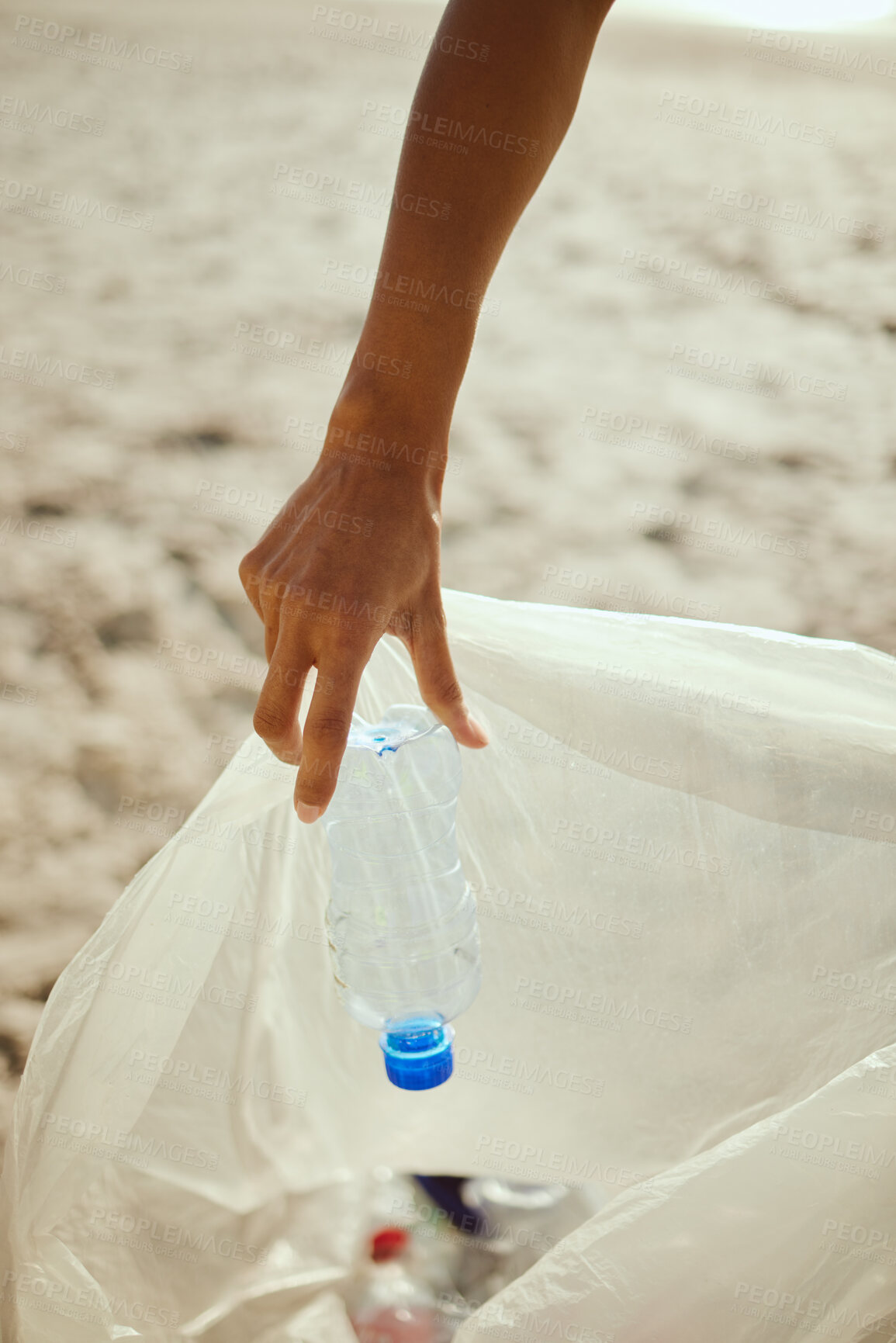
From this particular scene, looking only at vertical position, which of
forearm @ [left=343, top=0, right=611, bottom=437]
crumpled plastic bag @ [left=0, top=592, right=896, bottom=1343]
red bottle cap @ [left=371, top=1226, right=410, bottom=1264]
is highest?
forearm @ [left=343, top=0, right=611, bottom=437]

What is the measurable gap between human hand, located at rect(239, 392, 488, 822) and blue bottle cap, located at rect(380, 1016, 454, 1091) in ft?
0.68

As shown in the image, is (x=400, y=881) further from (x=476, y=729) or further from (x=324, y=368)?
(x=324, y=368)

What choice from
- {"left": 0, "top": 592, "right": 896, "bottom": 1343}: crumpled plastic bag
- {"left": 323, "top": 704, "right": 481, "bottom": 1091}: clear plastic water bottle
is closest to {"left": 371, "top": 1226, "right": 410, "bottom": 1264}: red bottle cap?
{"left": 0, "top": 592, "right": 896, "bottom": 1343}: crumpled plastic bag

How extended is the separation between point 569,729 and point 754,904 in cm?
22

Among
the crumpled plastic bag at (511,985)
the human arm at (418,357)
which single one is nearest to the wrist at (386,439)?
the human arm at (418,357)

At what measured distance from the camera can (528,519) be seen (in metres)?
1.93

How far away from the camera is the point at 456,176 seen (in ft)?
2.30

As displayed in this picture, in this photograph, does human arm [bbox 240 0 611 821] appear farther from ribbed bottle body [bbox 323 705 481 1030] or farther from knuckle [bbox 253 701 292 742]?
ribbed bottle body [bbox 323 705 481 1030]

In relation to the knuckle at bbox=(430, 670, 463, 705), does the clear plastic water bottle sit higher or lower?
lower

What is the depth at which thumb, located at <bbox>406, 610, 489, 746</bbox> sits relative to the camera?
742mm

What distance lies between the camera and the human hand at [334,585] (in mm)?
641

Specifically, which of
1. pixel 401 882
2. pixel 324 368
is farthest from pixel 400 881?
pixel 324 368

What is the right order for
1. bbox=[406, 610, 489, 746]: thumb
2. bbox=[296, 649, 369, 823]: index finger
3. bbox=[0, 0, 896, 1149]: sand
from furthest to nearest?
bbox=[0, 0, 896, 1149]: sand → bbox=[406, 610, 489, 746]: thumb → bbox=[296, 649, 369, 823]: index finger

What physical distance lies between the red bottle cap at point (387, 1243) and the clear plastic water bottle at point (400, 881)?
0.18 m
